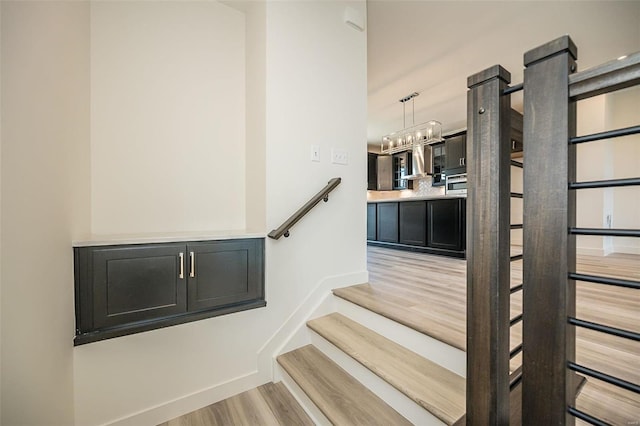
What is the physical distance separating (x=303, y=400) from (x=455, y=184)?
5203 mm

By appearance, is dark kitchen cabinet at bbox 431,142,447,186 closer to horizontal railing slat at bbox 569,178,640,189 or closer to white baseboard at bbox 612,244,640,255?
white baseboard at bbox 612,244,640,255

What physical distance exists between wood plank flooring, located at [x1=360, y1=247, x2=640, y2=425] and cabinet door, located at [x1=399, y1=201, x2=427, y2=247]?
0.93 m

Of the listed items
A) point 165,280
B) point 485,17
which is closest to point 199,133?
point 165,280

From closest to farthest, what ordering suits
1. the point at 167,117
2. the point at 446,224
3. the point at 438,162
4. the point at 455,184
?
1. the point at 167,117
2. the point at 446,224
3. the point at 455,184
4. the point at 438,162

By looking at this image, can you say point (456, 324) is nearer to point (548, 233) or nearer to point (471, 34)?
point (548, 233)

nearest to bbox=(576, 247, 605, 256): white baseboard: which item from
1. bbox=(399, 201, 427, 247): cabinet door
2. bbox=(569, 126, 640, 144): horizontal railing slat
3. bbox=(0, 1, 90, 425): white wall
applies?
bbox=(399, 201, 427, 247): cabinet door

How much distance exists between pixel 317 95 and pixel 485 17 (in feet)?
6.27

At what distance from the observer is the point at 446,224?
3680 mm

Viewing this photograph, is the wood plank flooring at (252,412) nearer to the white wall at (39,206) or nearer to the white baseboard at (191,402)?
the white baseboard at (191,402)

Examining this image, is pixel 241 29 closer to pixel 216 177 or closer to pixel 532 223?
pixel 216 177

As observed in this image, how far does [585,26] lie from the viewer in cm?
265

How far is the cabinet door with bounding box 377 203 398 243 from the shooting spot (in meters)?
4.48

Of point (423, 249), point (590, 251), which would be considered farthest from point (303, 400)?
point (590, 251)

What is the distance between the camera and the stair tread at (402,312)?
1314 mm
